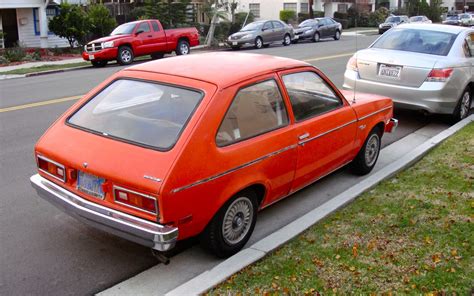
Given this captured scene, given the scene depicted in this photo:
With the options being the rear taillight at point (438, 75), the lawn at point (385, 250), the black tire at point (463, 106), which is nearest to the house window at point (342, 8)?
the black tire at point (463, 106)

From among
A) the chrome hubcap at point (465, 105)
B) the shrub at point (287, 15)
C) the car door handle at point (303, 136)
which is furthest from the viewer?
the shrub at point (287, 15)

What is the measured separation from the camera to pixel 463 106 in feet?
30.6

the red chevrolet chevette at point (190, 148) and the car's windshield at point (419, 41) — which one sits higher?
the car's windshield at point (419, 41)

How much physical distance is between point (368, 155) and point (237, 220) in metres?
2.68

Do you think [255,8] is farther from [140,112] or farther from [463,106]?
[140,112]

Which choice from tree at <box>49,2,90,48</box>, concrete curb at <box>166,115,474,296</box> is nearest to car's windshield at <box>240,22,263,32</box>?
tree at <box>49,2,90,48</box>

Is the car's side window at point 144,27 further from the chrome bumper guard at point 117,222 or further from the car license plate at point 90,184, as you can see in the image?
the car license plate at point 90,184

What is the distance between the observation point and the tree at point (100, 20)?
27.7 metres

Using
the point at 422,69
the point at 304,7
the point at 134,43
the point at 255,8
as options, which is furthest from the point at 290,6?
the point at 422,69

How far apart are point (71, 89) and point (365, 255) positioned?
11359 mm

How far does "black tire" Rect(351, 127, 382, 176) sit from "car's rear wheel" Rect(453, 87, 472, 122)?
3065mm

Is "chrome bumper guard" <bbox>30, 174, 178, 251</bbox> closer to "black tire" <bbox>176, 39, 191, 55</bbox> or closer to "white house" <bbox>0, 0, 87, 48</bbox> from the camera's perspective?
"black tire" <bbox>176, 39, 191, 55</bbox>

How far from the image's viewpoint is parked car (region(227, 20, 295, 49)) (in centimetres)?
2884

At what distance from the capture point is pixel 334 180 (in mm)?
6609
